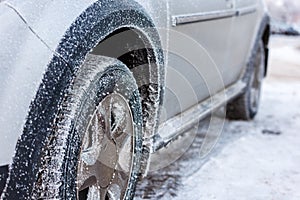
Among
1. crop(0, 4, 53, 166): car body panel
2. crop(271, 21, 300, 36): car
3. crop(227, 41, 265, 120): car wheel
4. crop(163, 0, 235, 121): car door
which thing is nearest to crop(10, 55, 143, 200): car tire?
crop(0, 4, 53, 166): car body panel

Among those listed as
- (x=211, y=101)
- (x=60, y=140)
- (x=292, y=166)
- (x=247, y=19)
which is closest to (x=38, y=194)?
(x=60, y=140)

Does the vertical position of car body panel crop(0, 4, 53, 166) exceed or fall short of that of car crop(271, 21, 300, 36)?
it exceeds it

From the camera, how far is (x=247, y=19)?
4.29 metres

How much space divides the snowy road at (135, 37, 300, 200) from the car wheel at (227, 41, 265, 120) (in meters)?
0.09

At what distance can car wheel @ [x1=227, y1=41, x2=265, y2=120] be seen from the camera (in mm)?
4742

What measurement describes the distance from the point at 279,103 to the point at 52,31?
175 inches

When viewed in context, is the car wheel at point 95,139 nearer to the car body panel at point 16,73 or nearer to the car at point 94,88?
the car at point 94,88

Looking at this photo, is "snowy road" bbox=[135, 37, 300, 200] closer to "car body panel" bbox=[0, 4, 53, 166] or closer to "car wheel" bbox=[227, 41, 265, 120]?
"car wheel" bbox=[227, 41, 265, 120]

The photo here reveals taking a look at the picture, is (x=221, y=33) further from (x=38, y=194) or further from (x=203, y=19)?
(x=38, y=194)

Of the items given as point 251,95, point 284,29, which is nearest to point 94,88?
point 251,95

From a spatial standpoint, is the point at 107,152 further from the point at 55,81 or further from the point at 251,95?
the point at 251,95

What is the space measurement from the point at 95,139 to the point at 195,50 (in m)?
1.10

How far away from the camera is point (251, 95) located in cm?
494

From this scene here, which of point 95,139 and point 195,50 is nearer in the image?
point 95,139
